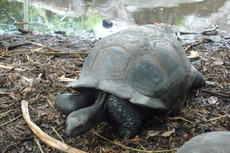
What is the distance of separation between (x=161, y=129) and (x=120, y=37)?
3.63 feet

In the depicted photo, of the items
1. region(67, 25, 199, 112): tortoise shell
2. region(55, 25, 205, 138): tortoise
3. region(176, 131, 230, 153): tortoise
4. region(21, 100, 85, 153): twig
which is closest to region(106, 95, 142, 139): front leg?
region(55, 25, 205, 138): tortoise

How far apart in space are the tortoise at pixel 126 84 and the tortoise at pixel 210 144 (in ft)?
2.80

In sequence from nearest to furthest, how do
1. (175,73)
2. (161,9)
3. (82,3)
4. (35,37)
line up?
(175,73)
(35,37)
(161,9)
(82,3)

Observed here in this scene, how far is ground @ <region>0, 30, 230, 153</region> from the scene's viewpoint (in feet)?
7.68

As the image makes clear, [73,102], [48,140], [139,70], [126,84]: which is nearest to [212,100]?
[139,70]

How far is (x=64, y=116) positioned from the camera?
9.02ft

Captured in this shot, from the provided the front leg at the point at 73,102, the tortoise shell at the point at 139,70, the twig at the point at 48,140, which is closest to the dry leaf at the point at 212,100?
the tortoise shell at the point at 139,70

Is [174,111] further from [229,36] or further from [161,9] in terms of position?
[161,9]

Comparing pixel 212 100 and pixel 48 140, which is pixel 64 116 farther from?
pixel 212 100

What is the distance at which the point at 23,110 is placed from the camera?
276 cm

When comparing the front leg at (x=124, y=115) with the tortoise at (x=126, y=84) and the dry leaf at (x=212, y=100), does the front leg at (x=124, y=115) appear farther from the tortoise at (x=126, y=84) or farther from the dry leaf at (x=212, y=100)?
the dry leaf at (x=212, y=100)

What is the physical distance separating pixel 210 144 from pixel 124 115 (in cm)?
112

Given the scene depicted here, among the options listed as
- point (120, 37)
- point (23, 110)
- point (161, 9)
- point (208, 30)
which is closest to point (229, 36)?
point (208, 30)

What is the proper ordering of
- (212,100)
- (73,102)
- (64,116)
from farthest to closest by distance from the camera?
(212,100) < (64,116) < (73,102)
